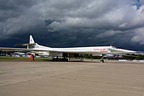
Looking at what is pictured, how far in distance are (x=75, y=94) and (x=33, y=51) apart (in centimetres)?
3843

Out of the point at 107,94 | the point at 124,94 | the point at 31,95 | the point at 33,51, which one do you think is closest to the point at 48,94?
the point at 31,95

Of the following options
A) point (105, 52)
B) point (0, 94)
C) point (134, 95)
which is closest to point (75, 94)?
point (134, 95)

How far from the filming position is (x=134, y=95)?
19.8 feet

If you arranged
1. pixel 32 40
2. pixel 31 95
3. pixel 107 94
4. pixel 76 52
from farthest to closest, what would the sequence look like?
pixel 32 40, pixel 76 52, pixel 107 94, pixel 31 95

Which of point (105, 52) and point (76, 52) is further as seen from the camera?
point (76, 52)

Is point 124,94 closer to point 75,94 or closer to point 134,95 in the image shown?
point 134,95

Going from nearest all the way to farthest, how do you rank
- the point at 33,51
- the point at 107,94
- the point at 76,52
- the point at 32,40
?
the point at 107,94
the point at 76,52
the point at 33,51
the point at 32,40

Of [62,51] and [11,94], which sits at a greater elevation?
[62,51]

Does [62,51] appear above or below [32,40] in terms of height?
below

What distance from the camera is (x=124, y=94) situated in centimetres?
620

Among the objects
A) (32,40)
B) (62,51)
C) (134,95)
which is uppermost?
(32,40)

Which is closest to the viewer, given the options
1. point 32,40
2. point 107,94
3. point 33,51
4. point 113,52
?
point 107,94

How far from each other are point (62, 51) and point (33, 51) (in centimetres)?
775

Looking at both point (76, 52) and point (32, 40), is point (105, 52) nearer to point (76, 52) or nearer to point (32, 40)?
point (76, 52)
